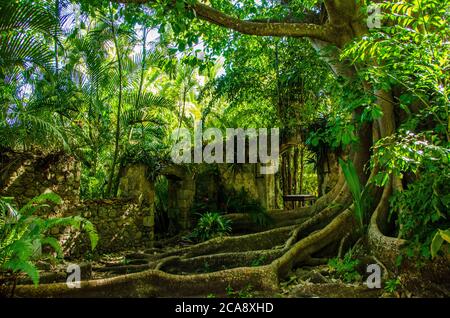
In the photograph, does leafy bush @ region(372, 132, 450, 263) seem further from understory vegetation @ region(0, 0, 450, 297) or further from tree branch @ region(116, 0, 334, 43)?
tree branch @ region(116, 0, 334, 43)

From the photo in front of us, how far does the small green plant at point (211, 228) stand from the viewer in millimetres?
7758

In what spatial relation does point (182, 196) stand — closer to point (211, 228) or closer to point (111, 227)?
point (211, 228)

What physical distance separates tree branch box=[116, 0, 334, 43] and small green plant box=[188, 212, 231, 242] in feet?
12.6

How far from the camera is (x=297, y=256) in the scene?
525cm

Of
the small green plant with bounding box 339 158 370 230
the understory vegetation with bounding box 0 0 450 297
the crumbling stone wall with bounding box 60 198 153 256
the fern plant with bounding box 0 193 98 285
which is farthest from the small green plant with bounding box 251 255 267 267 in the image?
the crumbling stone wall with bounding box 60 198 153 256

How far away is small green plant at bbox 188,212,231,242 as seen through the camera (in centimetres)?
776

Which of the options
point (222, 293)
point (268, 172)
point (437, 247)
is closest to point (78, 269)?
point (222, 293)

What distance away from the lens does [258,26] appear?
5359 millimetres

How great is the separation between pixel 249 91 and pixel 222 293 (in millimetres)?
5879

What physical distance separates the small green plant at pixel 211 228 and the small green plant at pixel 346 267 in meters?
2.99

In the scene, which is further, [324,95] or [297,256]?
[324,95]

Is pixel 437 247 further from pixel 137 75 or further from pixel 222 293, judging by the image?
pixel 137 75

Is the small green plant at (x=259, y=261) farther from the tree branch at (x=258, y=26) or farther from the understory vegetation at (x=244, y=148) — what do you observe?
the tree branch at (x=258, y=26)

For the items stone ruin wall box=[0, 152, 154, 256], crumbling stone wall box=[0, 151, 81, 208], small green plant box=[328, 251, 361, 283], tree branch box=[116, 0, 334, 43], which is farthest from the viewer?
stone ruin wall box=[0, 152, 154, 256]
